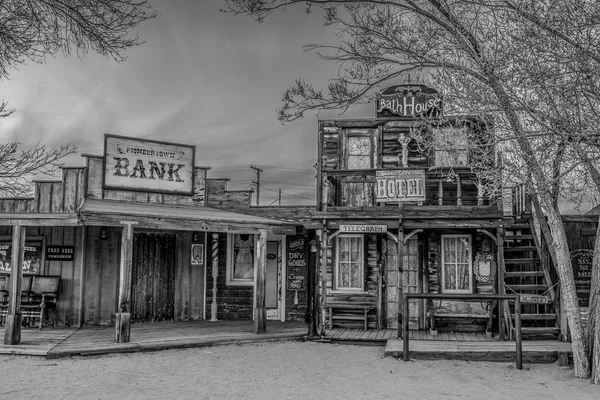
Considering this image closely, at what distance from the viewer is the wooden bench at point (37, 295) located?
531 inches

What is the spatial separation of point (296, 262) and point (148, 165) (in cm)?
455

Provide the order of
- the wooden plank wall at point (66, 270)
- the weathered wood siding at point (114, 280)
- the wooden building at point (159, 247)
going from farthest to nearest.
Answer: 1. the weathered wood siding at point (114, 280)
2. the wooden plank wall at point (66, 270)
3. the wooden building at point (159, 247)

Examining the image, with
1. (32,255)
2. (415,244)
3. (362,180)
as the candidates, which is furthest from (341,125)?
(32,255)

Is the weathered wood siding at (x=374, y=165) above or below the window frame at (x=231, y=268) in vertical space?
above

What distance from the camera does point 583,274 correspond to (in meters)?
13.0

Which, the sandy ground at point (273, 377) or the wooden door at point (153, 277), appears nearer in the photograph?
the sandy ground at point (273, 377)

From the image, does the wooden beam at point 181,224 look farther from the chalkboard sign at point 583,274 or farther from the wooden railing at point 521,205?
the chalkboard sign at point 583,274

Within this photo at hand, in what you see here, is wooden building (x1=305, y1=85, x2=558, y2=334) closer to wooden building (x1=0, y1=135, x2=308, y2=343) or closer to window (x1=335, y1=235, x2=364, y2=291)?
window (x1=335, y1=235, x2=364, y2=291)

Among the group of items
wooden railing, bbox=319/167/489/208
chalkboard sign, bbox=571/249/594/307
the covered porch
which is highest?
wooden railing, bbox=319/167/489/208

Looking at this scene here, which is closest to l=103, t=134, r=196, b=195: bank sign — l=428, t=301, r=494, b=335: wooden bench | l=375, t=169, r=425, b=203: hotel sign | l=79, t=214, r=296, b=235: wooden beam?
l=79, t=214, r=296, b=235: wooden beam

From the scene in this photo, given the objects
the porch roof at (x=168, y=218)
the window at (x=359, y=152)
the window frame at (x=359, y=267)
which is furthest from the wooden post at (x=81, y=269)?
the window at (x=359, y=152)

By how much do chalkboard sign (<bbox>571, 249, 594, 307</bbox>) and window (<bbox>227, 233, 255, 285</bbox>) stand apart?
307 inches

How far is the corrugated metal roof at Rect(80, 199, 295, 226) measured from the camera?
39.4ft

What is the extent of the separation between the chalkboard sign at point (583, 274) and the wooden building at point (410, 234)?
766mm
